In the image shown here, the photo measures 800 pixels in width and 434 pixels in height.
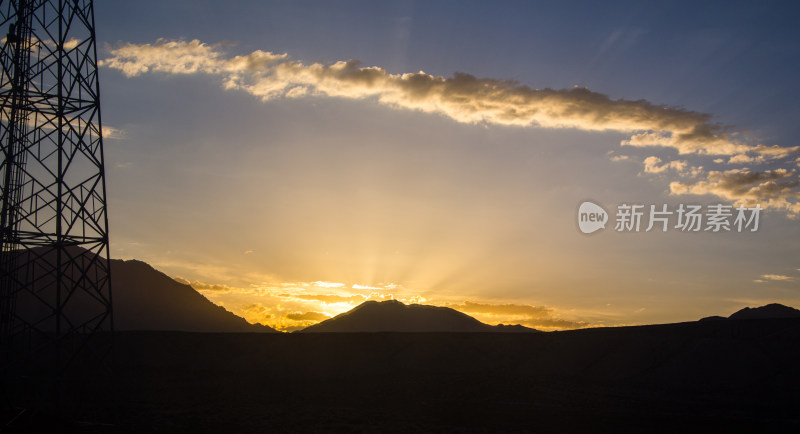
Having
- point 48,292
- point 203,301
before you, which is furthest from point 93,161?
point 203,301

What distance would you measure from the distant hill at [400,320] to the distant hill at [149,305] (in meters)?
27.0

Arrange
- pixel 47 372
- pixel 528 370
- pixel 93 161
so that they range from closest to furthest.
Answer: pixel 93 161 < pixel 47 372 < pixel 528 370

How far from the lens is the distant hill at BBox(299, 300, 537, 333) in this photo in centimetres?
13640

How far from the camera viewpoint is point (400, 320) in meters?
141

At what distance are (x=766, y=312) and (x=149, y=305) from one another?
128 metres

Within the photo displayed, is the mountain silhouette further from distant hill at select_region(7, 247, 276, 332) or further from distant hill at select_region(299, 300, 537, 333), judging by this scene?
distant hill at select_region(7, 247, 276, 332)

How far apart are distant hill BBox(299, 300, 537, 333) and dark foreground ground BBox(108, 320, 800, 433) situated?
7457 centimetres

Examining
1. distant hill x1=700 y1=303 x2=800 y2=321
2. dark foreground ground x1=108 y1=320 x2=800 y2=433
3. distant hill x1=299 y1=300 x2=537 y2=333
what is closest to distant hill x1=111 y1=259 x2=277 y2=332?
distant hill x1=299 y1=300 x2=537 y2=333

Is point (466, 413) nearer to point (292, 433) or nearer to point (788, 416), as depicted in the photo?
point (292, 433)

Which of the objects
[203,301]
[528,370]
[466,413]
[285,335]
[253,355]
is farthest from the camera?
[203,301]

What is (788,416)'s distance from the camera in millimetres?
31281

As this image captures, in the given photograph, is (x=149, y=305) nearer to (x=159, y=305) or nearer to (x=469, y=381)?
(x=159, y=305)

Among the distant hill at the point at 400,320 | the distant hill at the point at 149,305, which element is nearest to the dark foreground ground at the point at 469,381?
the distant hill at the point at 400,320

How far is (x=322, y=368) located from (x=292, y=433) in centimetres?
3031
